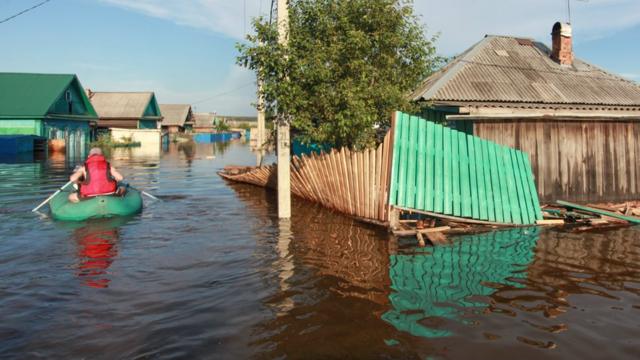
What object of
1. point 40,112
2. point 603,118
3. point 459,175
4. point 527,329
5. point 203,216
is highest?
point 40,112

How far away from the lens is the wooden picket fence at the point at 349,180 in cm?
958

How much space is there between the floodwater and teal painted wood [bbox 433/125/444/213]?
766 mm

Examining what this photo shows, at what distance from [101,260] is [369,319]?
482 cm

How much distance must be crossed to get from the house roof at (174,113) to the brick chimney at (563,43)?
A: 184 ft

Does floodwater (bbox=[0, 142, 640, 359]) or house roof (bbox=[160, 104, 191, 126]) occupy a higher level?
house roof (bbox=[160, 104, 191, 126])

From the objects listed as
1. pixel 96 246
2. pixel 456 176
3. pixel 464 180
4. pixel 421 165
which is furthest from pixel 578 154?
pixel 96 246

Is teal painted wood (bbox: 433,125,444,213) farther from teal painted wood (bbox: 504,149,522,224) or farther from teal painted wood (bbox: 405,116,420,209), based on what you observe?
teal painted wood (bbox: 504,149,522,224)

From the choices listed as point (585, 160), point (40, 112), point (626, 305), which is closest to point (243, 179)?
point (585, 160)

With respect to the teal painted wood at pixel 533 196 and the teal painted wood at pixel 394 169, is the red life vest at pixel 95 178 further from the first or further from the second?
the teal painted wood at pixel 533 196

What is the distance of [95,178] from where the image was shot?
11055mm

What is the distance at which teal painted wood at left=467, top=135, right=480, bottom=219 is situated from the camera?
937 centimetres

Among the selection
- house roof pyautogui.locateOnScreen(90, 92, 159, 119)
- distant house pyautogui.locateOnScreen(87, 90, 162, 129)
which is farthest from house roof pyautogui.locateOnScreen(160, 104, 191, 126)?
house roof pyautogui.locateOnScreen(90, 92, 159, 119)

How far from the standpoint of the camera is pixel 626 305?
5.50 m

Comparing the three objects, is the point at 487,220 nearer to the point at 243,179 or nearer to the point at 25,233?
the point at 25,233
